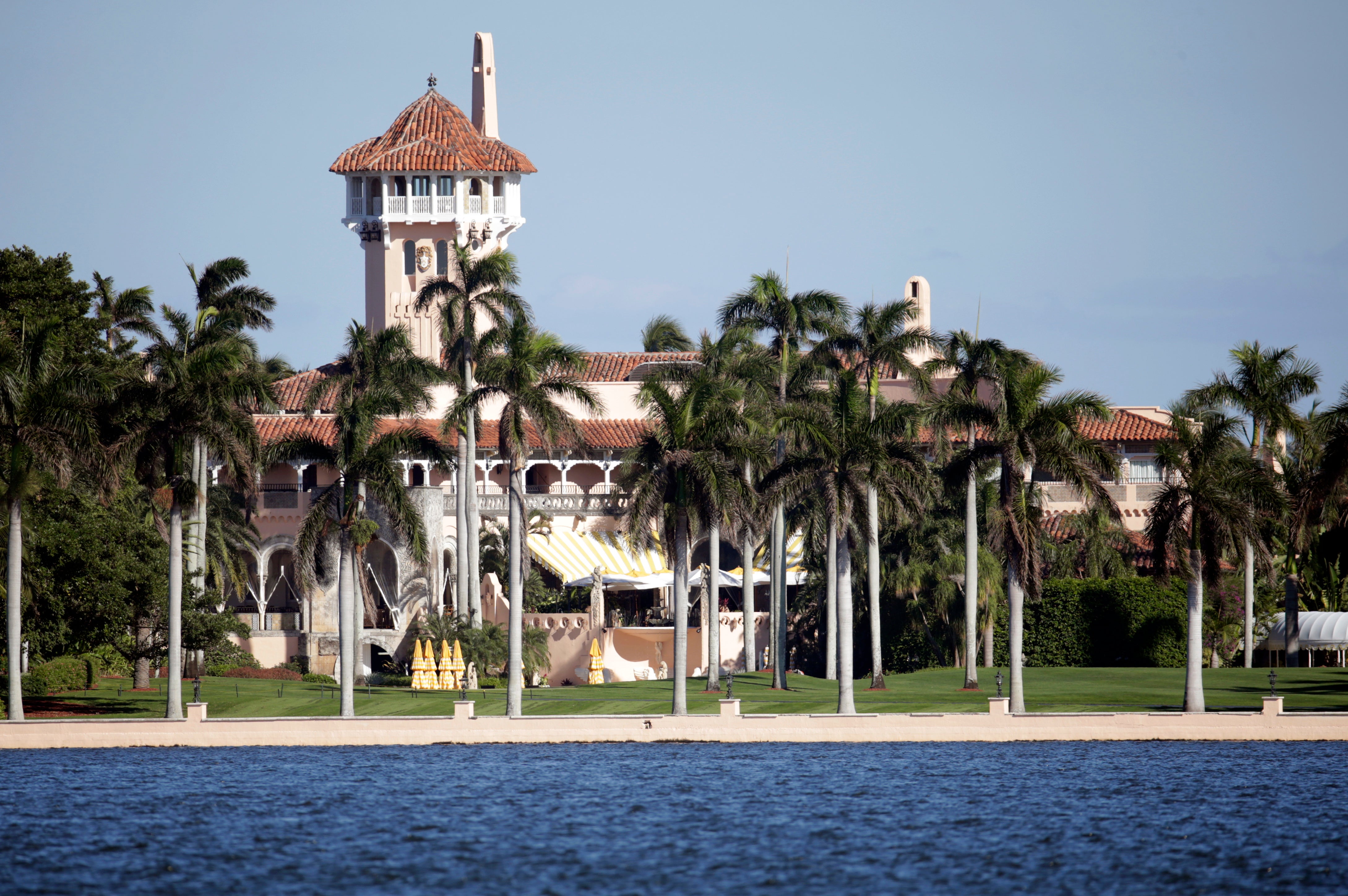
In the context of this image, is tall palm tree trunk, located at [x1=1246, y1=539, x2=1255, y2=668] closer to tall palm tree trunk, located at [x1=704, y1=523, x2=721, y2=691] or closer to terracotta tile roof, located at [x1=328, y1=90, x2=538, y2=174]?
tall palm tree trunk, located at [x1=704, y1=523, x2=721, y2=691]

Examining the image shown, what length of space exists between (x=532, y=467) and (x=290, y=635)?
1479 centimetres

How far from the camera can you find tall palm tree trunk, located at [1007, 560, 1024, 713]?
150 ft

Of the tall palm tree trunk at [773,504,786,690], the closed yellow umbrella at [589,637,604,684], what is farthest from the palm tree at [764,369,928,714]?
the closed yellow umbrella at [589,637,604,684]

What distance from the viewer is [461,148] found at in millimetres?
83188

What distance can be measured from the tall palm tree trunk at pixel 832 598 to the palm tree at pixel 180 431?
52.5 feet

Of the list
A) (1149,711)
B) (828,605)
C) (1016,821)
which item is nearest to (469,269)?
(828,605)

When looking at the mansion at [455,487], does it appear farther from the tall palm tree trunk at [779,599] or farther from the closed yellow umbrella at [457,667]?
the closed yellow umbrella at [457,667]

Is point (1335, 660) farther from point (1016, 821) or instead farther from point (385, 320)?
point (385, 320)

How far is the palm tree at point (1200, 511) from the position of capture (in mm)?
45375

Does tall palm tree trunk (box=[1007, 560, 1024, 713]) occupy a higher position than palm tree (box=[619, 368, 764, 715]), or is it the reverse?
palm tree (box=[619, 368, 764, 715])

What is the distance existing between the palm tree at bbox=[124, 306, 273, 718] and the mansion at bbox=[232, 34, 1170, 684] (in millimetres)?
10754

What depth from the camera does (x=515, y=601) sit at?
48156 millimetres

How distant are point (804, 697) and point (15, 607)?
2224cm

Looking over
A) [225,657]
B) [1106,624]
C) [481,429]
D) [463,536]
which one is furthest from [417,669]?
[1106,624]
